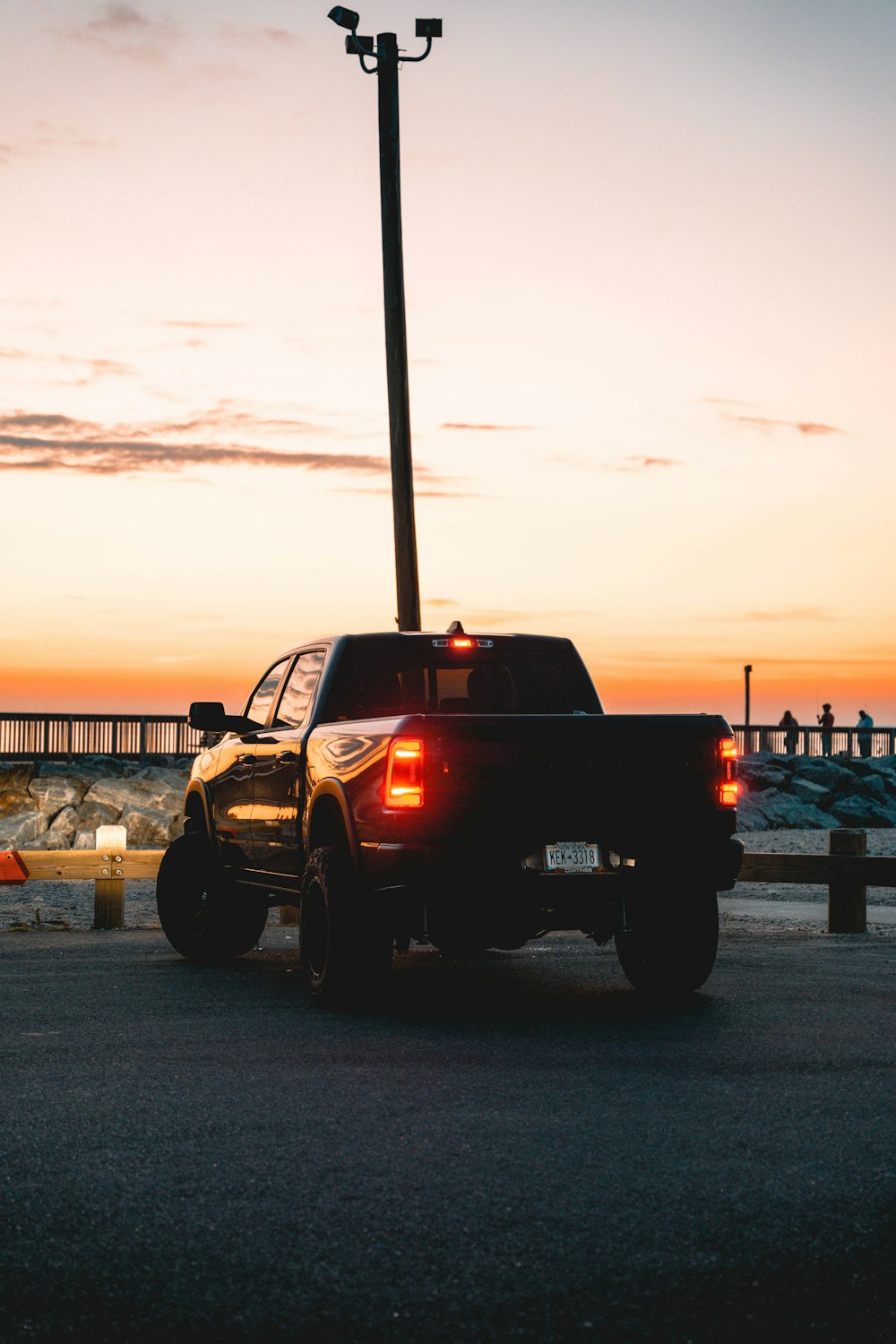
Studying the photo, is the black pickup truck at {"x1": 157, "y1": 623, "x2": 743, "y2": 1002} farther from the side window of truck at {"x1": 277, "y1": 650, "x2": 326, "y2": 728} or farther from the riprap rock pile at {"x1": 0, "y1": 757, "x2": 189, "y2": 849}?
the riprap rock pile at {"x1": 0, "y1": 757, "x2": 189, "y2": 849}

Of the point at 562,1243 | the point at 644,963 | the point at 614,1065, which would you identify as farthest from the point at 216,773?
the point at 562,1243

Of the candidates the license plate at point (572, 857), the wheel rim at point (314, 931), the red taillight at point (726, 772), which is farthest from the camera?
the wheel rim at point (314, 931)

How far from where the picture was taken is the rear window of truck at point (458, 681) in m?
10.6

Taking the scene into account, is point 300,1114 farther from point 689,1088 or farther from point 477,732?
point 477,732

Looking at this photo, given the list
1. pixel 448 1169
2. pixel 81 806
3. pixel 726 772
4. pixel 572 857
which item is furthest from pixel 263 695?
pixel 81 806

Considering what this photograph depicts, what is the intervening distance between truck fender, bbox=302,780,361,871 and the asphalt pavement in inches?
37.2

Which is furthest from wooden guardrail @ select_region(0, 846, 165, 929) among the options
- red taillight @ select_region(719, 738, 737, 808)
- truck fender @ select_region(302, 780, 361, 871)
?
red taillight @ select_region(719, 738, 737, 808)

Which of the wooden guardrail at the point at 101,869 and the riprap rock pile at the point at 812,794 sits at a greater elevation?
the wooden guardrail at the point at 101,869

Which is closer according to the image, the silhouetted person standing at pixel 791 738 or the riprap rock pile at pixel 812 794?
the riprap rock pile at pixel 812 794

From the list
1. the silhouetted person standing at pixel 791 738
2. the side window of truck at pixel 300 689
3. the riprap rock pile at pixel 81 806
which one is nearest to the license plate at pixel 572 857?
the side window of truck at pixel 300 689

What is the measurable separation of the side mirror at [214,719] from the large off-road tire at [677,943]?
3.15 meters

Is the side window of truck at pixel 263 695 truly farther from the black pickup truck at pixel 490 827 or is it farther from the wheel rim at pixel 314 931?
the wheel rim at pixel 314 931

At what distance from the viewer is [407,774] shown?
29.1 ft

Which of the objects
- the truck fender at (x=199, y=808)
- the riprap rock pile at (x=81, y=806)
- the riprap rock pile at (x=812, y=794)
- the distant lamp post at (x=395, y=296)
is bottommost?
the riprap rock pile at (x=812, y=794)
